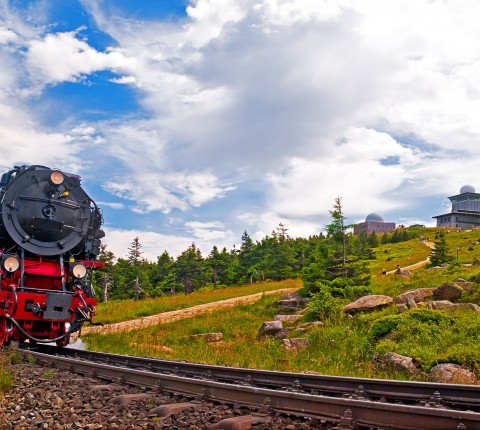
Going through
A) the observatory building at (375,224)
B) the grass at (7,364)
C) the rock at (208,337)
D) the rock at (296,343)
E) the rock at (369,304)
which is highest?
the observatory building at (375,224)

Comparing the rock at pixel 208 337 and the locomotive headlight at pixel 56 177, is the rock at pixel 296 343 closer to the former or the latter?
the rock at pixel 208 337

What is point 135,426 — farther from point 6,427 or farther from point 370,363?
point 370,363

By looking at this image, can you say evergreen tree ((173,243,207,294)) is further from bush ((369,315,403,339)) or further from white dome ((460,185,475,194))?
white dome ((460,185,475,194))

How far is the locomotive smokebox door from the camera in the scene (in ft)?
41.5

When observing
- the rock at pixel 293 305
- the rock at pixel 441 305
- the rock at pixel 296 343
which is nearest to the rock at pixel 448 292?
the rock at pixel 441 305

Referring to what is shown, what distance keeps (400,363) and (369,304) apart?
637 cm

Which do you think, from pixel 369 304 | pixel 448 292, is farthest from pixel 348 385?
pixel 448 292

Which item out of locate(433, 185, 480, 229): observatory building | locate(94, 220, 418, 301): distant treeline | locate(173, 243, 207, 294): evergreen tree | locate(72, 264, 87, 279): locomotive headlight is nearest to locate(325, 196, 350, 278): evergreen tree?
locate(72, 264, 87, 279): locomotive headlight

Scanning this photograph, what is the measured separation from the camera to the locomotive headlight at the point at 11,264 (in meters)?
12.3

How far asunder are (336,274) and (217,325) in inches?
251

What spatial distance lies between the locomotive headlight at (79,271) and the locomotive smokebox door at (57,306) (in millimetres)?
827

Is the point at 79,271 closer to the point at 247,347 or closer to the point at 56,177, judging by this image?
the point at 56,177

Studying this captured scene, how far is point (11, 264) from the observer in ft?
40.9

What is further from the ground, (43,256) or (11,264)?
(43,256)
